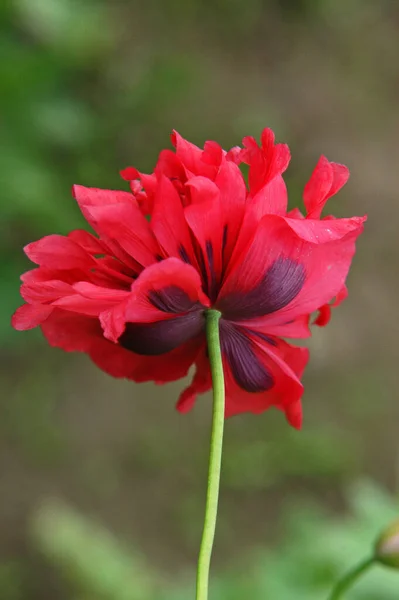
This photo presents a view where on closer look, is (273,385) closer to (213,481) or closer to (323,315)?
(323,315)

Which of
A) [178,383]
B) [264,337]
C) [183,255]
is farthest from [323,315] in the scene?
[178,383]

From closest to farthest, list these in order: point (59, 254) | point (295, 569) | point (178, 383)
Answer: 1. point (59, 254)
2. point (295, 569)
3. point (178, 383)

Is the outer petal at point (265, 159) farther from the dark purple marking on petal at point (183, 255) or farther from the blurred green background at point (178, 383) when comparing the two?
the blurred green background at point (178, 383)

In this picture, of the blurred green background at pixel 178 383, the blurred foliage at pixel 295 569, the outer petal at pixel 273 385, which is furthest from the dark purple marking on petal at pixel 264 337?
the blurred green background at pixel 178 383

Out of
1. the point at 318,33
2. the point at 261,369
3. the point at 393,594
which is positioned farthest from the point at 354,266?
the point at 261,369

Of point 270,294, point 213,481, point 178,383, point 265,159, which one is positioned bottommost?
point 178,383

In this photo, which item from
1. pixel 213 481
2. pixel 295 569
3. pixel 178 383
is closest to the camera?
pixel 213 481
